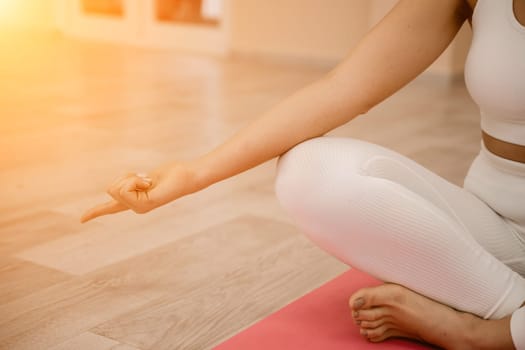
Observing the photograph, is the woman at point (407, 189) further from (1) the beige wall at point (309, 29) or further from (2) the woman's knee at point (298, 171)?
(1) the beige wall at point (309, 29)

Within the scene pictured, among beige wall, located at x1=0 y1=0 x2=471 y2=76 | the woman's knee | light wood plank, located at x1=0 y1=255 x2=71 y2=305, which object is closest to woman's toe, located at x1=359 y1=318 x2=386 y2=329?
the woman's knee

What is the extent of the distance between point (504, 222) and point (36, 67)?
12.4 ft

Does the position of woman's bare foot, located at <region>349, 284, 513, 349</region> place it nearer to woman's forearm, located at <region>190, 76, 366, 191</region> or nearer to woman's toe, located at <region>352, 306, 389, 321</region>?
woman's toe, located at <region>352, 306, 389, 321</region>

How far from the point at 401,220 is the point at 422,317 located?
15 centimetres

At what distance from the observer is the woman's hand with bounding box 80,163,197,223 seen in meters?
1.05

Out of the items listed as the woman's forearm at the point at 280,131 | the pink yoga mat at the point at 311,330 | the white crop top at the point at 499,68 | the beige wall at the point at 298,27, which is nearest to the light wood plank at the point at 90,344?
the pink yoga mat at the point at 311,330

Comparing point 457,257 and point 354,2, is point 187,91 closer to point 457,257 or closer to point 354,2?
point 354,2

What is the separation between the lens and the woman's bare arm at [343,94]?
1112 millimetres

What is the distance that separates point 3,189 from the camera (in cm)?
204

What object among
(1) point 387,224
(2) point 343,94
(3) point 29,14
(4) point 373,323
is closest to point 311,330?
(4) point 373,323

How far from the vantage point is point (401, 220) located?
1.04 metres

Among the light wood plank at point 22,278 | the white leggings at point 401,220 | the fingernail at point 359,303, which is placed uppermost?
the white leggings at point 401,220

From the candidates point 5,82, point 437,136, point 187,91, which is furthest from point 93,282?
point 5,82

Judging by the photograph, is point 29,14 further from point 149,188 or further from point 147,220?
point 149,188
